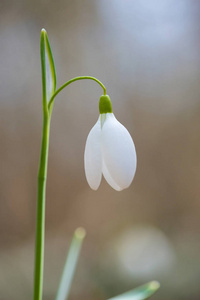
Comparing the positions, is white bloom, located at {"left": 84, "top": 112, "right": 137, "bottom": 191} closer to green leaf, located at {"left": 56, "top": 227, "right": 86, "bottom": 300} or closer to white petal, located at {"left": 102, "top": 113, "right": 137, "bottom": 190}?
white petal, located at {"left": 102, "top": 113, "right": 137, "bottom": 190}

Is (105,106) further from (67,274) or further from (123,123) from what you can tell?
(123,123)

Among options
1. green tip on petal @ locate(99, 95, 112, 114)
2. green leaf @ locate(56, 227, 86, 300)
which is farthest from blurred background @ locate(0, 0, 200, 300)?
green tip on petal @ locate(99, 95, 112, 114)

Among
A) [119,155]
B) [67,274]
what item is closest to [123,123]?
[67,274]

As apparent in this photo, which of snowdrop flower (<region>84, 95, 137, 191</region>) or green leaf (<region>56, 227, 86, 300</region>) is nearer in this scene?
snowdrop flower (<region>84, 95, 137, 191</region>)

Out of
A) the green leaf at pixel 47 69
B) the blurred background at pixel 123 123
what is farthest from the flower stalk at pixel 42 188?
the blurred background at pixel 123 123

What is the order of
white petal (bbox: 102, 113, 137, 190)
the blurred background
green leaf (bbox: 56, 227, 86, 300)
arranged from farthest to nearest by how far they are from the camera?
the blurred background → green leaf (bbox: 56, 227, 86, 300) → white petal (bbox: 102, 113, 137, 190)

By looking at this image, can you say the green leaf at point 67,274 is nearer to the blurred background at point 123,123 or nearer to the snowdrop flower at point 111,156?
the snowdrop flower at point 111,156
